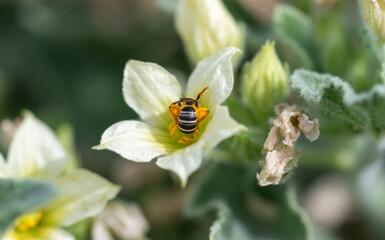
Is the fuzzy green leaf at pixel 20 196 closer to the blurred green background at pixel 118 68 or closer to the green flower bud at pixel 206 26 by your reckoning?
the green flower bud at pixel 206 26

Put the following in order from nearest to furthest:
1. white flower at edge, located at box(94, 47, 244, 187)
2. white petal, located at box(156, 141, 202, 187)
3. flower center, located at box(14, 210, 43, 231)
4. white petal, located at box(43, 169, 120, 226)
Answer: white petal, located at box(156, 141, 202, 187) → white flower at edge, located at box(94, 47, 244, 187) → white petal, located at box(43, 169, 120, 226) → flower center, located at box(14, 210, 43, 231)

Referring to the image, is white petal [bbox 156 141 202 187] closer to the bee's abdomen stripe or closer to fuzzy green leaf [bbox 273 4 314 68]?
the bee's abdomen stripe

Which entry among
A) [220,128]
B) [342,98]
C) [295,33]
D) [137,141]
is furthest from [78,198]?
[295,33]

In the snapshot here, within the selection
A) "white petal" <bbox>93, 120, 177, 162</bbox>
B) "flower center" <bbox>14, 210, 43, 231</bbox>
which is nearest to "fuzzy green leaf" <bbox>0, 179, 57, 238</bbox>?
"white petal" <bbox>93, 120, 177, 162</bbox>

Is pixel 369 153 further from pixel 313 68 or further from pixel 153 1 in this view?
pixel 153 1

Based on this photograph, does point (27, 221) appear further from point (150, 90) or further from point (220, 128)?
point (220, 128)
